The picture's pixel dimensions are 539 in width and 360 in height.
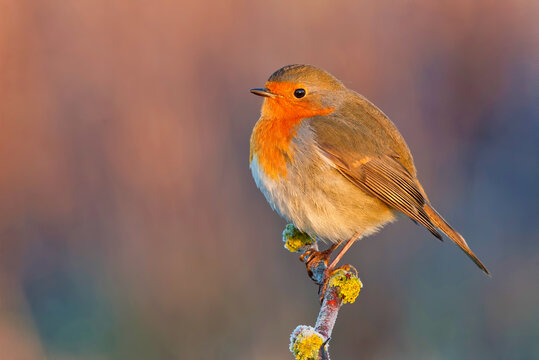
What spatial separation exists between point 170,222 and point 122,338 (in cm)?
94

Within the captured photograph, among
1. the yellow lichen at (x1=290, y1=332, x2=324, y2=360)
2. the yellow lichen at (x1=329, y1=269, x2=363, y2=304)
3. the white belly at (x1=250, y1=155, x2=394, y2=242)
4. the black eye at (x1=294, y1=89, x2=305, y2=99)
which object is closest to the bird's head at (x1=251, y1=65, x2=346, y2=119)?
the black eye at (x1=294, y1=89, x2=305, y2=99)

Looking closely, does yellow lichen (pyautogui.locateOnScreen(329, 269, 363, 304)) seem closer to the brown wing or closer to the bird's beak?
the brown wing

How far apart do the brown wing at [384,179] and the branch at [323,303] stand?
1.15 feet

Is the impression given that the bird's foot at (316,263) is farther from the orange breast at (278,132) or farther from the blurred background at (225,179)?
the blurred background at (225,179)

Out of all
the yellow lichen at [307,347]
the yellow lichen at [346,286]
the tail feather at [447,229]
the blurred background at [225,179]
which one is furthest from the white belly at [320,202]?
the blurred background at [225,179]

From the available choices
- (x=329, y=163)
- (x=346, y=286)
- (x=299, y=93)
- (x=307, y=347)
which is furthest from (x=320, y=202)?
(x=307, y=347)

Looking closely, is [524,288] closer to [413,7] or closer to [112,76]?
[413,7]

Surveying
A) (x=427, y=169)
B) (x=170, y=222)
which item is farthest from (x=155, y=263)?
(x=427, y=169)

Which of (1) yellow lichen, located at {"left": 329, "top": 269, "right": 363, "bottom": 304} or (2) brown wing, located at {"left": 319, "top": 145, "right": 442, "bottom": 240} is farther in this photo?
(2) brown wing, located at {"left": 319, "top": 145, "right": 442, "bottom": 240}

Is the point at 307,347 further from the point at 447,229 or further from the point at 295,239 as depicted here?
the point at 447,229

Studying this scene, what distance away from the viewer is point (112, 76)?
214 inches

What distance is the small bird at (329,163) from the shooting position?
2.83 meters

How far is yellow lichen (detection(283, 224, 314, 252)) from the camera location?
274 cm

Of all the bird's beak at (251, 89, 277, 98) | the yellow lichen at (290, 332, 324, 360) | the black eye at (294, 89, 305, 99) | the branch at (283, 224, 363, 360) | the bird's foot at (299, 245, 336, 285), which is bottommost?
the yellow lichen at (290, 332, 324, 360)
